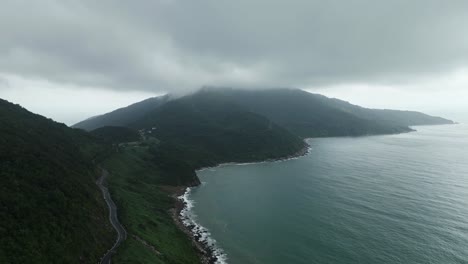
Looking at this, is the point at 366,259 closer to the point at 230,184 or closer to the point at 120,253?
the point at 120,253

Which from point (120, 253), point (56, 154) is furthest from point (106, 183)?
point (120, 253)

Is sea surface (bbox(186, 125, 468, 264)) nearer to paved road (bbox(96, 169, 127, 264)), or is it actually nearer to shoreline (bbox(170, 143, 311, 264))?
shoreline (bbox(170, 143, 311, 264))

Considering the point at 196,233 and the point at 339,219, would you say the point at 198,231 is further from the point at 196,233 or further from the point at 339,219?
the point at 339,219

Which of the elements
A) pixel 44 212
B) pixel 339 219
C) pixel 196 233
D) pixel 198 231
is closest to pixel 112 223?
pixel 44 212

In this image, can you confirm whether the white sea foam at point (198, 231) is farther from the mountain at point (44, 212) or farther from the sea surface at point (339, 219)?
the mountain at point (44, 212)

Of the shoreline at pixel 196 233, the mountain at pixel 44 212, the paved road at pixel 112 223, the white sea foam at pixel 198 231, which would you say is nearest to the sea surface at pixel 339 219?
the white sea foam at pixel 198 231

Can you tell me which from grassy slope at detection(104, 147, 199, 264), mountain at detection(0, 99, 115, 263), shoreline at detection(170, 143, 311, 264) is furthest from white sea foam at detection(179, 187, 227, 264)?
mountain at detection(0, 99, 115, 263)

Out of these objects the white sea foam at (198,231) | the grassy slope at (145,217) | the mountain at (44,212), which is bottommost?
the white sea foam at (198,231)
